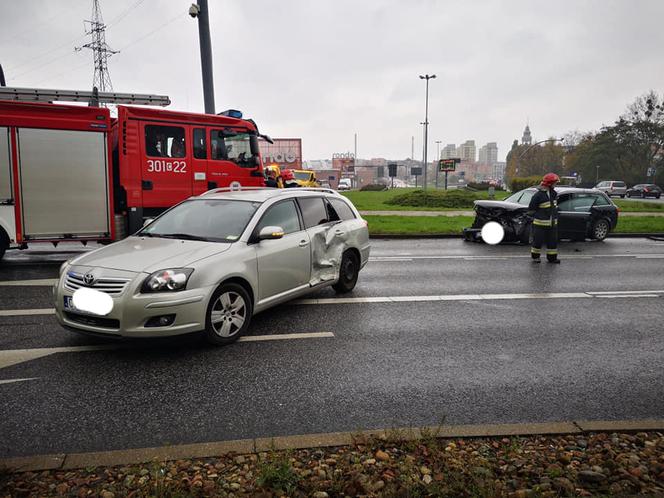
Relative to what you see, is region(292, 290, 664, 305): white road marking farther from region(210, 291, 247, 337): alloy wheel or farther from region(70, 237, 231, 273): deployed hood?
region(70, 237, 231, 273): deployed hood

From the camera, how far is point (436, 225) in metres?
17.8

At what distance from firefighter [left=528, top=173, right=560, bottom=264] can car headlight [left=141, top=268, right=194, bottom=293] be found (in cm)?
806

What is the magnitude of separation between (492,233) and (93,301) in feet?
37.0

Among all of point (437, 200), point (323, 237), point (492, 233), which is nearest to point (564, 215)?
point (492, 233)

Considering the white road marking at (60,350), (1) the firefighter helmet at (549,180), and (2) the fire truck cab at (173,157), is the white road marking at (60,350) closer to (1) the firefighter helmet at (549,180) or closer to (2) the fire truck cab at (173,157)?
(2) the fire truck cab at (173,157)

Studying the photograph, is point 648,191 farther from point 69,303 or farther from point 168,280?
point 69,303

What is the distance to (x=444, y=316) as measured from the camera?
6750 mm

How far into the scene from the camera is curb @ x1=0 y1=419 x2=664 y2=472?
3.11m

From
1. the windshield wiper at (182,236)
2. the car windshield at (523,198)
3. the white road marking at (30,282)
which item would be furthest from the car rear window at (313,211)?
the car windshield at (523,198)

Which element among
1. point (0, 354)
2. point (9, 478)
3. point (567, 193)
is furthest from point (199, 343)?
point (567, 193)

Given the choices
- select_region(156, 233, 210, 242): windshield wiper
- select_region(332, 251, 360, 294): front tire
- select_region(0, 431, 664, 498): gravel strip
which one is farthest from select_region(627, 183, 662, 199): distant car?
select_region(0, 431, 664, 498): gravel strip

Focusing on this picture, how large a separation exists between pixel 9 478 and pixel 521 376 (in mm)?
3839

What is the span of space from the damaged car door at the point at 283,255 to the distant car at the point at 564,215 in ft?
28.6

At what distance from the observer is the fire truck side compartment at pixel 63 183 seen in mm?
9875
